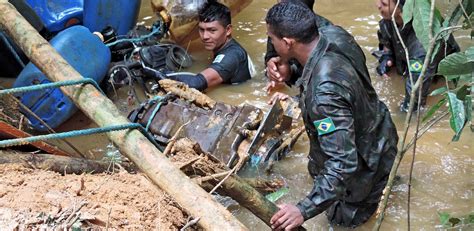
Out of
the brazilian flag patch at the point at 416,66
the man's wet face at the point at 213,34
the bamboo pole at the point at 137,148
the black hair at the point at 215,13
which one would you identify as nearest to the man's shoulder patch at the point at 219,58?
the man's wet face at the point at 213,34

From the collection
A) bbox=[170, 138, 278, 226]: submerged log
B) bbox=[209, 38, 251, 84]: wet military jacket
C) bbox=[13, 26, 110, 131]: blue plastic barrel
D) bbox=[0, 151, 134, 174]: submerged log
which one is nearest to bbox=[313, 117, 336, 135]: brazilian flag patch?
bbox=[170, 138, 278, 226]: submerged log

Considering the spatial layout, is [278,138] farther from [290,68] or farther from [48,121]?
[48,121]

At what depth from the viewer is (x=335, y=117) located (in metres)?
3.16

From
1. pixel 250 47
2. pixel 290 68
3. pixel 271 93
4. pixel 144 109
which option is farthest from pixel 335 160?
pixel 250 47

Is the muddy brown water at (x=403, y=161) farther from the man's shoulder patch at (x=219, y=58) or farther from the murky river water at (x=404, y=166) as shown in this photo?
the man's shoulder patch at (x=219, y=58)

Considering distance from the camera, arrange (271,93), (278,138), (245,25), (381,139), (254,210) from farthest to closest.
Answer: (245,25) < (271,93) < (278,138) < (381,139) < (254,210)

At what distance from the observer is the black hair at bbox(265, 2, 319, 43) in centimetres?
335

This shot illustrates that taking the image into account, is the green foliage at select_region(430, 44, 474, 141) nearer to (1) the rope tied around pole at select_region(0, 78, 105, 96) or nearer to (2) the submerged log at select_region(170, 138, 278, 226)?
(2) the submerged log at select_region(170, 138, 278, 226)

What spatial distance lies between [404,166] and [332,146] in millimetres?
1440

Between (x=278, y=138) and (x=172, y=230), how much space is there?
2397 millimetres

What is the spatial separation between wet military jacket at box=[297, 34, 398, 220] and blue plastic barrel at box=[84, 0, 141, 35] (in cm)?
275

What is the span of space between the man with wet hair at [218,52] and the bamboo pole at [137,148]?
216 cm

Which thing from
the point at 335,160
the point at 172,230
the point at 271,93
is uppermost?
the point at 172,230

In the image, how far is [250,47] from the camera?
6371 millimetres
